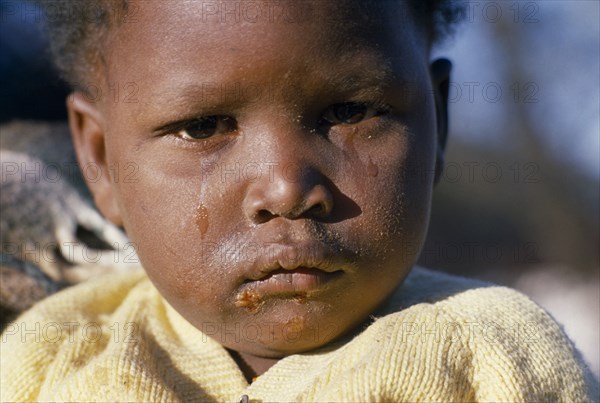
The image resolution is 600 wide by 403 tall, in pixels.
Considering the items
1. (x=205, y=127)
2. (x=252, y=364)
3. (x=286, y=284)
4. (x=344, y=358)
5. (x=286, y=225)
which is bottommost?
(x=252, y=364)

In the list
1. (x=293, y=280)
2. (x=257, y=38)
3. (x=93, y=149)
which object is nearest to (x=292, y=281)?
(x=293, y=280)

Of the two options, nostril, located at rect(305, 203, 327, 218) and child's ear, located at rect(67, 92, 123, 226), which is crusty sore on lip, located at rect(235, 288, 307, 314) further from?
child's ear, located at rect(67, 92, 123, 226)

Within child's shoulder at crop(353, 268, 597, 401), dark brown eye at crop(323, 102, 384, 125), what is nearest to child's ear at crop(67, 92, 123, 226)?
dark brown eye at crop(323, 102, 384, 125)

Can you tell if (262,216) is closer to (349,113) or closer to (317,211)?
(317,211)

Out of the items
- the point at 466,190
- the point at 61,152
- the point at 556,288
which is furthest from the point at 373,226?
the point at 466,190

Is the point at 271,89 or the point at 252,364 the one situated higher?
the point at 271,89

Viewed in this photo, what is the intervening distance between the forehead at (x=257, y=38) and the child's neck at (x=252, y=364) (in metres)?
0.54

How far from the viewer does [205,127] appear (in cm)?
142

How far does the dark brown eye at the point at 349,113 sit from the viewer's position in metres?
1.41

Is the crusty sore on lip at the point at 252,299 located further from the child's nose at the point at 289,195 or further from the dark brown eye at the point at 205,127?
the dark brown eye at the point at 205,127

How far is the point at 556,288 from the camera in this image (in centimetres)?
367

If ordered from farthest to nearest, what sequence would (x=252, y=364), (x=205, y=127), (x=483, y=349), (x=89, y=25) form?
(x=89, y=25), (x=252, y=364), (x=205, y=127), (x=483, y=349)

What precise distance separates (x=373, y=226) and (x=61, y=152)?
1.22 metres

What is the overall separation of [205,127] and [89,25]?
0.48 meters
